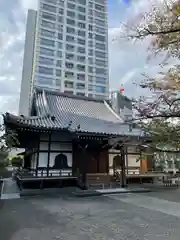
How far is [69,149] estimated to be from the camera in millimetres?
12531

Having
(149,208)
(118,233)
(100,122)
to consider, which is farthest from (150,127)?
(100,122)

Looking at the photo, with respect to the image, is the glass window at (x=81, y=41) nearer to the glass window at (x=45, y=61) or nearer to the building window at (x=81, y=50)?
the building window at (x=81, y=50)

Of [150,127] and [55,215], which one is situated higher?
[150,127]

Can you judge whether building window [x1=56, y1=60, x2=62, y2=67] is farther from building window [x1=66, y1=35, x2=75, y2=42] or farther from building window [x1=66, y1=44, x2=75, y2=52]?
building window [x1=66, y1=35, x2=75, y2=42]

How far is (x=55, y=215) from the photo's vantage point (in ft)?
19.2

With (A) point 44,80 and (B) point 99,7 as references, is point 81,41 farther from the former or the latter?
(A) point 44,80

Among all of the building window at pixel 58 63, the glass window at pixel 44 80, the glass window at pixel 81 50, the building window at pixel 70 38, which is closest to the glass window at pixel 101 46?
the glass window at pixel 81 50

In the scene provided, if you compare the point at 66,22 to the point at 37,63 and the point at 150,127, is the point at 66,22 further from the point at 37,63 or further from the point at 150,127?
the point at 150,127

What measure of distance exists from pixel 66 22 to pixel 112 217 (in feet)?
181

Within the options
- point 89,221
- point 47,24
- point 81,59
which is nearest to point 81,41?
point 81,59

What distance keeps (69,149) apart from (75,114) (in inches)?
146

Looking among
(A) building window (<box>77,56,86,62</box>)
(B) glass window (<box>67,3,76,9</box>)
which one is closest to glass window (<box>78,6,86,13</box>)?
(B) glass window (<box>67,3,76,9</box>)

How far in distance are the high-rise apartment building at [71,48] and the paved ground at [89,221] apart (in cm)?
4108

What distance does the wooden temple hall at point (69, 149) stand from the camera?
10.9 metres
